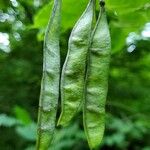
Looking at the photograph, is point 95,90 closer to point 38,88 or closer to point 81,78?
point 81,78

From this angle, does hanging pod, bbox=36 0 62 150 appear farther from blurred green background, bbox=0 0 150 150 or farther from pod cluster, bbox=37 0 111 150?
blurred green background, bbox=0 0 150 150

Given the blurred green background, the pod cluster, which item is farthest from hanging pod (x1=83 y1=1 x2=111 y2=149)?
the blurred green background

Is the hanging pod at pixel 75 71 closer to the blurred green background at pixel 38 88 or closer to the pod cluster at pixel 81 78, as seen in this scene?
the pod cluster at pixel 81 78

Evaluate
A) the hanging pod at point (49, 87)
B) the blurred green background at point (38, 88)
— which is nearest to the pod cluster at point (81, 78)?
the hanging pod at point (49, 87)

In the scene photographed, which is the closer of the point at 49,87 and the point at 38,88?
the point at 49,87

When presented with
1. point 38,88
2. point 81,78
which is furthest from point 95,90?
point 38,88

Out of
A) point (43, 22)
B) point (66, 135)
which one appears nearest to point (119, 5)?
point (43, 22)
